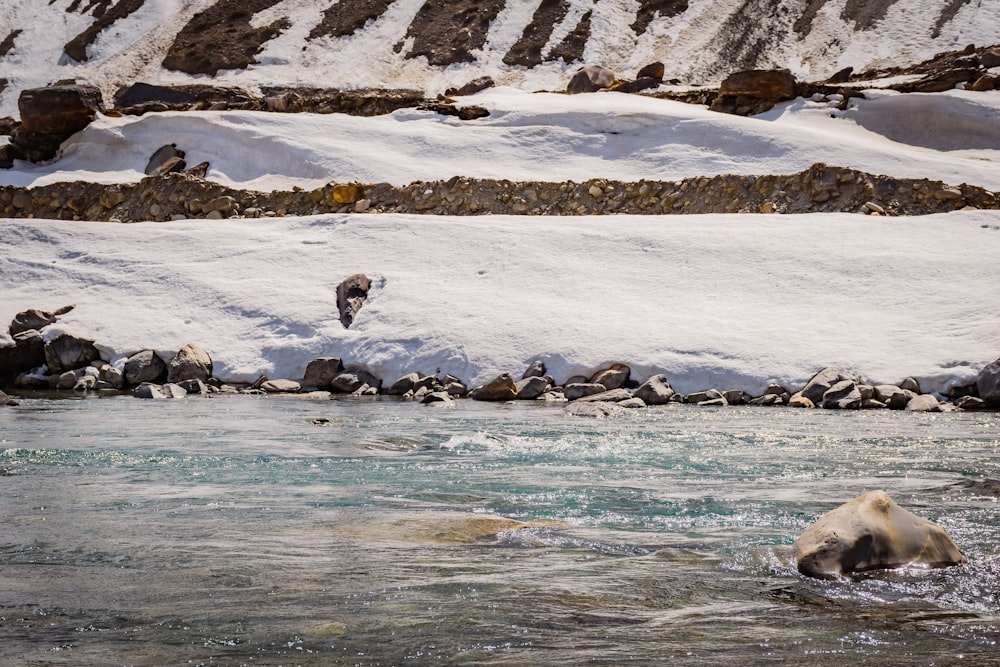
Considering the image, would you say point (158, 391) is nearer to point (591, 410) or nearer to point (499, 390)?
point (499, 390)

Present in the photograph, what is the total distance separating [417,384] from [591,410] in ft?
13.9

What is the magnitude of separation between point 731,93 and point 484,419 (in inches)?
1034

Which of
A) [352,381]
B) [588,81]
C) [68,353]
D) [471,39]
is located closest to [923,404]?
[352,381]

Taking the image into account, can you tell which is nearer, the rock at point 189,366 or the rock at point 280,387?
the rock at point 280,387

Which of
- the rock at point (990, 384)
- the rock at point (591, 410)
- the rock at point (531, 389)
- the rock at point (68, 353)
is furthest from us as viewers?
the rock at point (68, 353)

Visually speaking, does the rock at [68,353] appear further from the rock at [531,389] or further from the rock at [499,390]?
the rock at [531,389]

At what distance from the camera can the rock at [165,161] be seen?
31125mm

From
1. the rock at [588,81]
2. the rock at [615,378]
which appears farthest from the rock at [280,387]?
the rock at [588,81]

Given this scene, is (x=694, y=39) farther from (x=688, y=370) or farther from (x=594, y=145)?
(x=688, y=370)

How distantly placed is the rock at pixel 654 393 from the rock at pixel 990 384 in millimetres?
4320

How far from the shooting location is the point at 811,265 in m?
20.8

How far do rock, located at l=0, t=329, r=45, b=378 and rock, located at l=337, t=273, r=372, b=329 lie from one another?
17.7 feet

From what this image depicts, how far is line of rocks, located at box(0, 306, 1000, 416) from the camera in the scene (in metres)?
15.2

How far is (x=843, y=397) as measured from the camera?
15.2m
